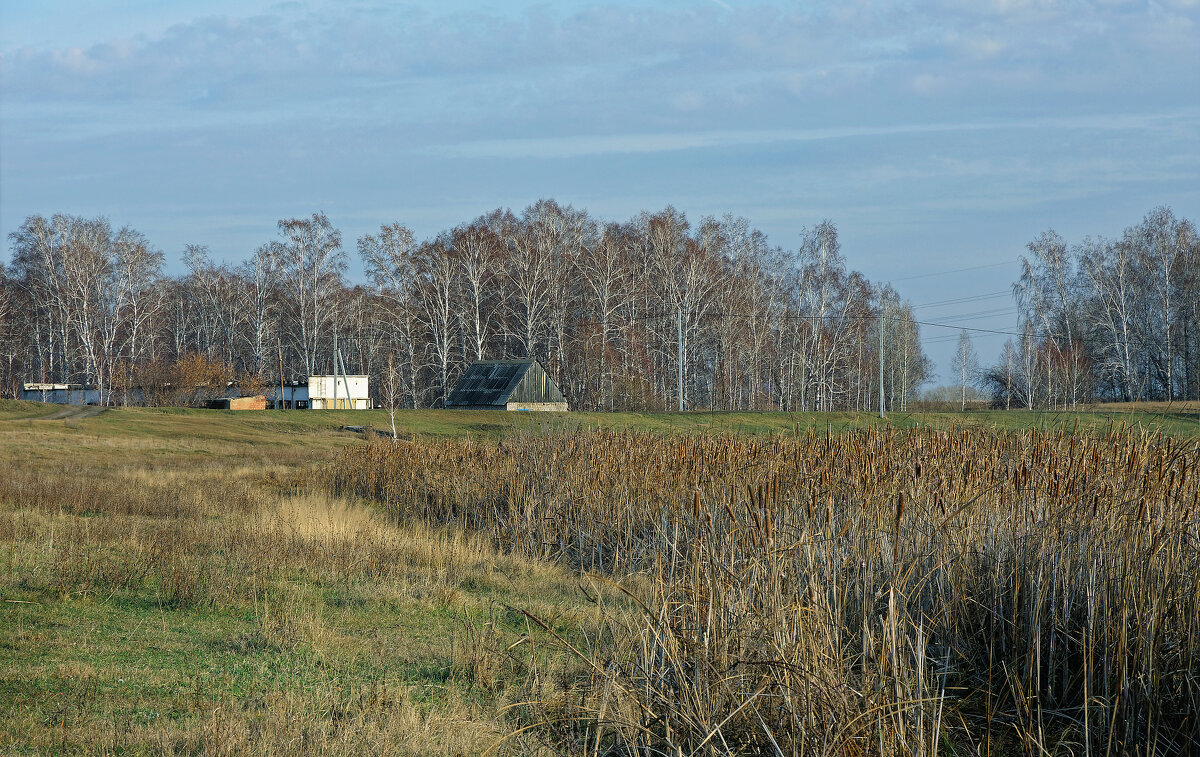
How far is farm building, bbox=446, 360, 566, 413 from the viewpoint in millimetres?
41875

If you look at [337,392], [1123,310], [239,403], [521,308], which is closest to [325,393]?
[337,392]

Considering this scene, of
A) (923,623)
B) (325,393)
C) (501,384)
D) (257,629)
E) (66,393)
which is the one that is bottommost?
(257,629)

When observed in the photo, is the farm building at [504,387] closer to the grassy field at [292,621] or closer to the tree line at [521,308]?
the tree line at [521,308]

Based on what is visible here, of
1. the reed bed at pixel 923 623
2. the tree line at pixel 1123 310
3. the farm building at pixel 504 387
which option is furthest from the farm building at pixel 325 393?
the reed bed at pixel 923 623

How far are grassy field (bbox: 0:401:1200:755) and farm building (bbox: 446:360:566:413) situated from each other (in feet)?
86.4

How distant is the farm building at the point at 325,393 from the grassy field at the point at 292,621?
32727 mm

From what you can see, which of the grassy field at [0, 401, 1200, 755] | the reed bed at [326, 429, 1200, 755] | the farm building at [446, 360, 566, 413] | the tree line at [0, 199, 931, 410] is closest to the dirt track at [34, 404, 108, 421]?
the tree line at [0, 199, 931, 410]

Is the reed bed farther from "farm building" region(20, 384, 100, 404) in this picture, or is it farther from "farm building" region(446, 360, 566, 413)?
"farm building" region(20, 384, 100, 404)

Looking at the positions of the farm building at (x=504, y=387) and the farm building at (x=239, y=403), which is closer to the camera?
the farm building at (x=504, y=387)

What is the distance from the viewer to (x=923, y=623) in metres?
4.70

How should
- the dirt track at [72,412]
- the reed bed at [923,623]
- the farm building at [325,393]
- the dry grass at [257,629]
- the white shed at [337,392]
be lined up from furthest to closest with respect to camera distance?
the farm building at [325,393] < the white shed at [337,392] < the dirt track at [72,412] < the dry grass at [257,629] < the reed bed at [923,623]

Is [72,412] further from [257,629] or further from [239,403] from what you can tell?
[257,629]

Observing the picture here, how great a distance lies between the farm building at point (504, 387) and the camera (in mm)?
41875

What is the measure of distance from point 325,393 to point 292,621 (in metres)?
43.4
